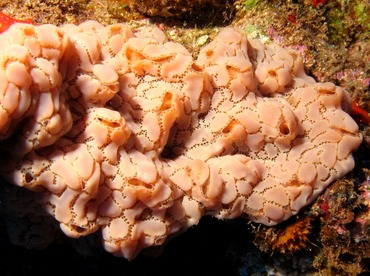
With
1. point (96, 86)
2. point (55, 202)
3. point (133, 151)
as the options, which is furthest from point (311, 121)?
point (55, 202)

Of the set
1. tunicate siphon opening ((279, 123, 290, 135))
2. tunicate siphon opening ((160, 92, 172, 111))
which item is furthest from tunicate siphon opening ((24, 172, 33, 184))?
tunicate siphon opening ((279, 123, 290, 135))

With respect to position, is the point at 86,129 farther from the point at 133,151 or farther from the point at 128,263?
the point at 128,263

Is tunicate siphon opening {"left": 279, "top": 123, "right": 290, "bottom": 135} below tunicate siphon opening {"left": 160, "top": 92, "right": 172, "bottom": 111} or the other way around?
below

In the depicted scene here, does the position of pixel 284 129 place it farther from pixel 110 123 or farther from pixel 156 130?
pixel 110 123

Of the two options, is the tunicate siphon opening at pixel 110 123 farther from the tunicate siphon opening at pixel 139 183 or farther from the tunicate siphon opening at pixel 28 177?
the tunicate siphon opening at pixel 28 177

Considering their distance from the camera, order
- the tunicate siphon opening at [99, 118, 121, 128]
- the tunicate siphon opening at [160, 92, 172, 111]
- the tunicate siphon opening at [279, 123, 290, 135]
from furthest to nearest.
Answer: the tunicate siphon opening at [279, 123, 290, 135] → the tunicate siphon opening at [160, 92, 172, 111] → the tunicate siphon opening at [99, 118, 121, 128]

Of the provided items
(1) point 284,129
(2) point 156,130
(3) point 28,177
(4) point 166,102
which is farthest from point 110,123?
(1) point 284,129

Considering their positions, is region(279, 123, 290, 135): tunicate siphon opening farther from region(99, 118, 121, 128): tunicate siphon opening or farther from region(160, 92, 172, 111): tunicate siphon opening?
region(99, 118, 121, 128): tunicate siphon opening

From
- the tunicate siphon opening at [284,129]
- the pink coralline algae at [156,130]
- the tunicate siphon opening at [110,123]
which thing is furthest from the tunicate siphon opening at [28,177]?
the tunicate siphon opening at [284,129]
